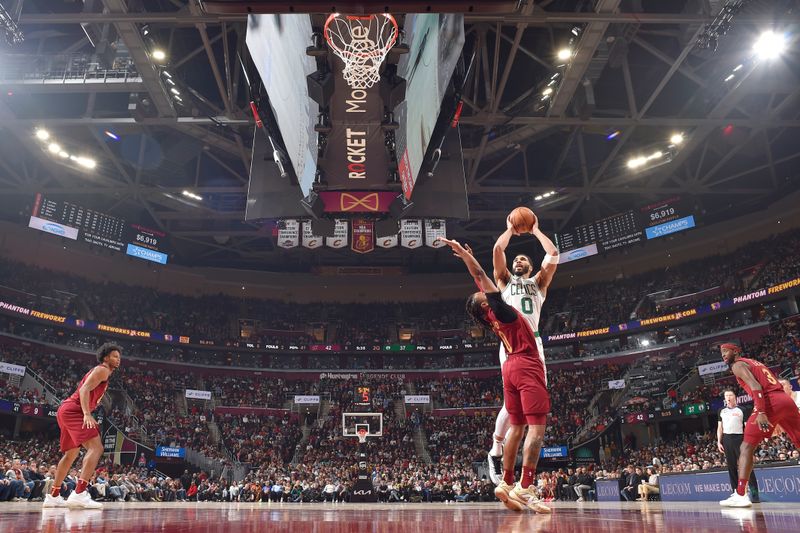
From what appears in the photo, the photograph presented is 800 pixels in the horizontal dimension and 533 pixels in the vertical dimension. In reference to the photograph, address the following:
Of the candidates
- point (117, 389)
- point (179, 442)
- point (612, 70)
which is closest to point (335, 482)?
point (179, 442)

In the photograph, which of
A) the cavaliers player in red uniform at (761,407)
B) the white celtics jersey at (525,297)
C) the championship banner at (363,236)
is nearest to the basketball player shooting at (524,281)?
the white celtics jersey at (525,297)

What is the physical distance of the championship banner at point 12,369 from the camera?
23.3 metres

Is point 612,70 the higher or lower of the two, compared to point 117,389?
higher

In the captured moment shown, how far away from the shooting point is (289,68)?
1159 centimetres

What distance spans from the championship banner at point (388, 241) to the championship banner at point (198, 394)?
17220 millimetres

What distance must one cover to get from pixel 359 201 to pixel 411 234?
304cm

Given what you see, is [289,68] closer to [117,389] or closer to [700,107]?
[700,107]

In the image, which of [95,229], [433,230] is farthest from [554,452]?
[95,229]

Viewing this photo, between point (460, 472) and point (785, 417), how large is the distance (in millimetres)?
19434

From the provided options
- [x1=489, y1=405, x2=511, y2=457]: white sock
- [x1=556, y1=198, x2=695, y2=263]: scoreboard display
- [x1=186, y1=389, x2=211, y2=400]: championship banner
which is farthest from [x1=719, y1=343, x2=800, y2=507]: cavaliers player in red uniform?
[x1=186, y1=389, x2=211, y2=400]: championship banner

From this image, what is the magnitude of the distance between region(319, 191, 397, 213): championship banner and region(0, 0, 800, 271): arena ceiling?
12.8 ft

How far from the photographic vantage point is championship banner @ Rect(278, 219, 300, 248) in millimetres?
18797

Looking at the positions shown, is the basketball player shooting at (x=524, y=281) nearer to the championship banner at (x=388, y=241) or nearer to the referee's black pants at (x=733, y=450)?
the referee's black pants at (x=733, y=450)

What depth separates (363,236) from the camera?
18.4m
